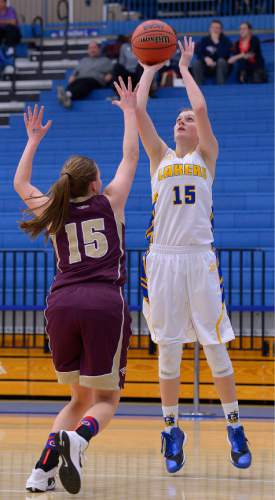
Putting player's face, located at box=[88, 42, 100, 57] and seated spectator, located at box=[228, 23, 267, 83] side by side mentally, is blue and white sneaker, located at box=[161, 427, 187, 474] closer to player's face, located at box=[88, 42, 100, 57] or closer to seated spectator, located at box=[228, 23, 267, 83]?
seated spectator, located at box=[228, 23, 267, 83]

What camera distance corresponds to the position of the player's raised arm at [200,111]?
18.2 ft

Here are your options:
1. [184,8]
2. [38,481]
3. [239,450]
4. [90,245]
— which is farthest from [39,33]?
[38,481]

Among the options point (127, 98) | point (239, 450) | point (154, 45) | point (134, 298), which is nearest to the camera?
point (127, 98)

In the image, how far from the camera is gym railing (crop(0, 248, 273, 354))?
31.9 ft

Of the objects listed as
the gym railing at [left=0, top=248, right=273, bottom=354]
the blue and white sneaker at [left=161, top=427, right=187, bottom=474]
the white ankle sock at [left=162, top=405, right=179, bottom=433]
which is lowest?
the gym railing at [left=0, top=248, right=273, bottom=354]

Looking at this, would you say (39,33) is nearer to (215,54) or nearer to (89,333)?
(215,54)

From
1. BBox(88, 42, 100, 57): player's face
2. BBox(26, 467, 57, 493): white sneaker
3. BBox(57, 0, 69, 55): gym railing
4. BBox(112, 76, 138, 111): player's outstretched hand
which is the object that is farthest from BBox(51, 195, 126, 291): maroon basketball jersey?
BBox(57, 0, 69, 55): gym railing

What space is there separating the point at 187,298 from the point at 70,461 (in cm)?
141

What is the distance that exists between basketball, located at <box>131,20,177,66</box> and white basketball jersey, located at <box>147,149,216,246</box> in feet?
2.04

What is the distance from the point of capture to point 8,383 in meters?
9.38

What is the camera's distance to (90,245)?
15.5 ft

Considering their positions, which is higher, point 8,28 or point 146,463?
point 8,28

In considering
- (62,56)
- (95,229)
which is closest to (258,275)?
(95,229)

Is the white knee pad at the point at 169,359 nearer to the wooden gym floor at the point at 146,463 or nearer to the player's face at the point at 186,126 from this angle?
the wooden gym floor at the point at 146,463
